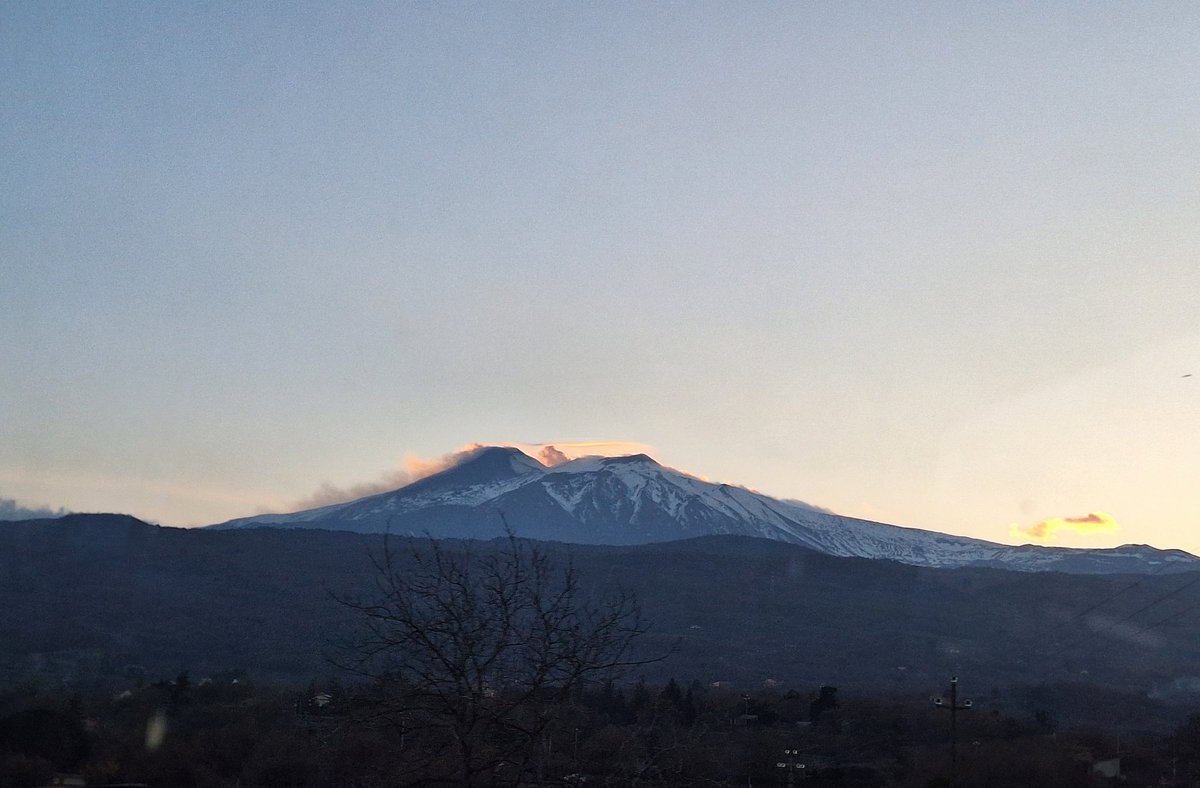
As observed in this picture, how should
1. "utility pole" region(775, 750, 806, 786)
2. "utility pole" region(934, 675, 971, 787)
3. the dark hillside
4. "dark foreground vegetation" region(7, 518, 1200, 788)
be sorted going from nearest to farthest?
1. "dark foreground vegetation" region(7, 518, 1200, 788)
2. "utility pole" region(934, 675, 971, 787)
3. "utility pole" region(775, 750, 806, 786)
4. the dark hillside

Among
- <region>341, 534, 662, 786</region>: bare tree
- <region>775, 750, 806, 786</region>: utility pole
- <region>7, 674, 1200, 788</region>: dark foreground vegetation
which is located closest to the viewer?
<region>341, 534, 662, 786</region>: bare tree

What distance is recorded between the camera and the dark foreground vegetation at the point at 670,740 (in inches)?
1361

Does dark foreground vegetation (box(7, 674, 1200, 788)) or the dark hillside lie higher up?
the dark hillside

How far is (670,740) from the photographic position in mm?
20750

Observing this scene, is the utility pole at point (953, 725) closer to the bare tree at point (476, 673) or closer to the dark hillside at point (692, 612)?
the bare tree at point (476, 673)

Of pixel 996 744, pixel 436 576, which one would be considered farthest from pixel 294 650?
A: pixel 436 576

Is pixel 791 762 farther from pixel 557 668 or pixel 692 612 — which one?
pixel 692 612

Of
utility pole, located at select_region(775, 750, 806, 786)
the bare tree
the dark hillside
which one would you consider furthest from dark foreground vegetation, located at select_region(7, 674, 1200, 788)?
the dark hillside

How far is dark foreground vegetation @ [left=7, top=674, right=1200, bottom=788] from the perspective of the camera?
3456 centimetres

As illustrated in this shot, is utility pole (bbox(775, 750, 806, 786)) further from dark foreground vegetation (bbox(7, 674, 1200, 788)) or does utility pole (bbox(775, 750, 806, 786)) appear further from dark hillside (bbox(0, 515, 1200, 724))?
dark hillside (bbox(0, 515, 1200, 724))

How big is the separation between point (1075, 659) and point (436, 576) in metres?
112

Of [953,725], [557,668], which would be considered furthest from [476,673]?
[953,725]

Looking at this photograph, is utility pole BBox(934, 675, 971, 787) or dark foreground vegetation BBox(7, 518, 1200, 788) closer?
dark foreground vegetation BBox(7, 518, 1200, 788)

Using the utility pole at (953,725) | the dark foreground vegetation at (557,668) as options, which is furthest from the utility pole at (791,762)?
the utility pole at (953,725)
